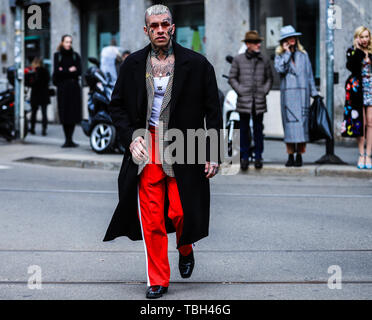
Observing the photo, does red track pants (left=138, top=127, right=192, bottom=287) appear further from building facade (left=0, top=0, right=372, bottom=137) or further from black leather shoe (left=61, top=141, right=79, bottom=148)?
black leather shoe (left=61, top=141, right=79, bottom=148)

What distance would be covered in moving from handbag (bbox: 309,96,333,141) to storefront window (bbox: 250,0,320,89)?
5.20 meters

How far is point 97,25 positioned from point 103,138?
328 inches

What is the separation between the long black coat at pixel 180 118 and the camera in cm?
518

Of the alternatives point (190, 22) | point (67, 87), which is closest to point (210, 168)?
point (67, 87)

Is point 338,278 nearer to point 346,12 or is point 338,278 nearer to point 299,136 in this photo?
point 299,136

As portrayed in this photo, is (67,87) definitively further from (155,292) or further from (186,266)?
(155,292)

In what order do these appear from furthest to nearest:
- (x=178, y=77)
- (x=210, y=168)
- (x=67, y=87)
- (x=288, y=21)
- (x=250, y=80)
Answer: (x=288, y=21)
(x=67, y=87)
(x=250, y=80)
(x=210, y=168)
(x=178, y=77)

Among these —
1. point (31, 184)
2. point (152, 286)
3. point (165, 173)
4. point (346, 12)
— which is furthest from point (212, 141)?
point (346, 12)

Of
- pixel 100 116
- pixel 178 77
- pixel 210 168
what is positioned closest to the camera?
pixel 178 77

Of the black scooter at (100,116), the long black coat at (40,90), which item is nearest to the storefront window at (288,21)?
the black scooter at (100,116)

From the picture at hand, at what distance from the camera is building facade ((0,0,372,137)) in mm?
16109

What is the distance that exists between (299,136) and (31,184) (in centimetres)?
375

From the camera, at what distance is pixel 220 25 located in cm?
1828

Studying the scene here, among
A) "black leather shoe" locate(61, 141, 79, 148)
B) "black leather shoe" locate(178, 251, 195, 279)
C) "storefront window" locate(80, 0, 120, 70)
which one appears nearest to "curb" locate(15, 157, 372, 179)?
"black leather shoe" locate(61, 141, 79, 148)
